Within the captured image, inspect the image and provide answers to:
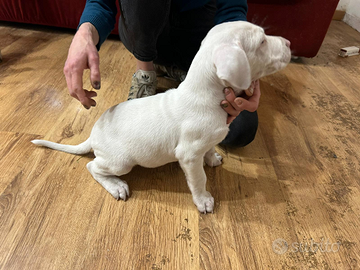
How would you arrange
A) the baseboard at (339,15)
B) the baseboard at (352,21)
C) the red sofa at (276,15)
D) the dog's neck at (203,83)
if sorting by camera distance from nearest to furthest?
1. the dog's neck at (203,83)
2. the red sofa at (276,15)
3. the baseboard at (352,21)
4. the baseboard at (339,15)

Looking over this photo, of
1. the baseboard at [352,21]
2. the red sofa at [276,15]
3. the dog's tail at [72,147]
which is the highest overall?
the red sofa at [276,15]

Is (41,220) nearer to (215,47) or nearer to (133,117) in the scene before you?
(133,117)

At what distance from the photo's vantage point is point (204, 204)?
1288 millimetres

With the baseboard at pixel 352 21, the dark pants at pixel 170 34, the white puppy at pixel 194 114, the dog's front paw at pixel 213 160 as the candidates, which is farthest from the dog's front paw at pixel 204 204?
the baseboard at pixel 352 21

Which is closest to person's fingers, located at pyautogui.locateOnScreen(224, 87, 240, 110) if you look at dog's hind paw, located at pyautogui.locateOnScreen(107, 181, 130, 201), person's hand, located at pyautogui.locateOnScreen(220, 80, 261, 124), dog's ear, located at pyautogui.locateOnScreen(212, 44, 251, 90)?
person's hand, located at pyautogui.locateOnScreen(220, 80, 261, 124)

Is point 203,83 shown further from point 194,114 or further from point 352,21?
point 352,21

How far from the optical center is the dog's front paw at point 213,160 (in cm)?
151

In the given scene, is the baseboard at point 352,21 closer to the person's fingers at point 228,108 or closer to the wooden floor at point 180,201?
the wooden floor at point 180,201

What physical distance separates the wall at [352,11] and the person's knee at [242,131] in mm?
3825

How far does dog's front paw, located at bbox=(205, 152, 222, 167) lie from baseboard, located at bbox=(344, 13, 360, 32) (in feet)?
13.5

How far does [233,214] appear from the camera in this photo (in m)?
1.30

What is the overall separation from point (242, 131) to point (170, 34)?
3.74ft

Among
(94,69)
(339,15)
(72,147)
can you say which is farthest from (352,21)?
(72,147)

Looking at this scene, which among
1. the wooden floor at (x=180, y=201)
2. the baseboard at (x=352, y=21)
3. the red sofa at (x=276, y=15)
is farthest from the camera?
the baseboard at (x=352, y=21)
